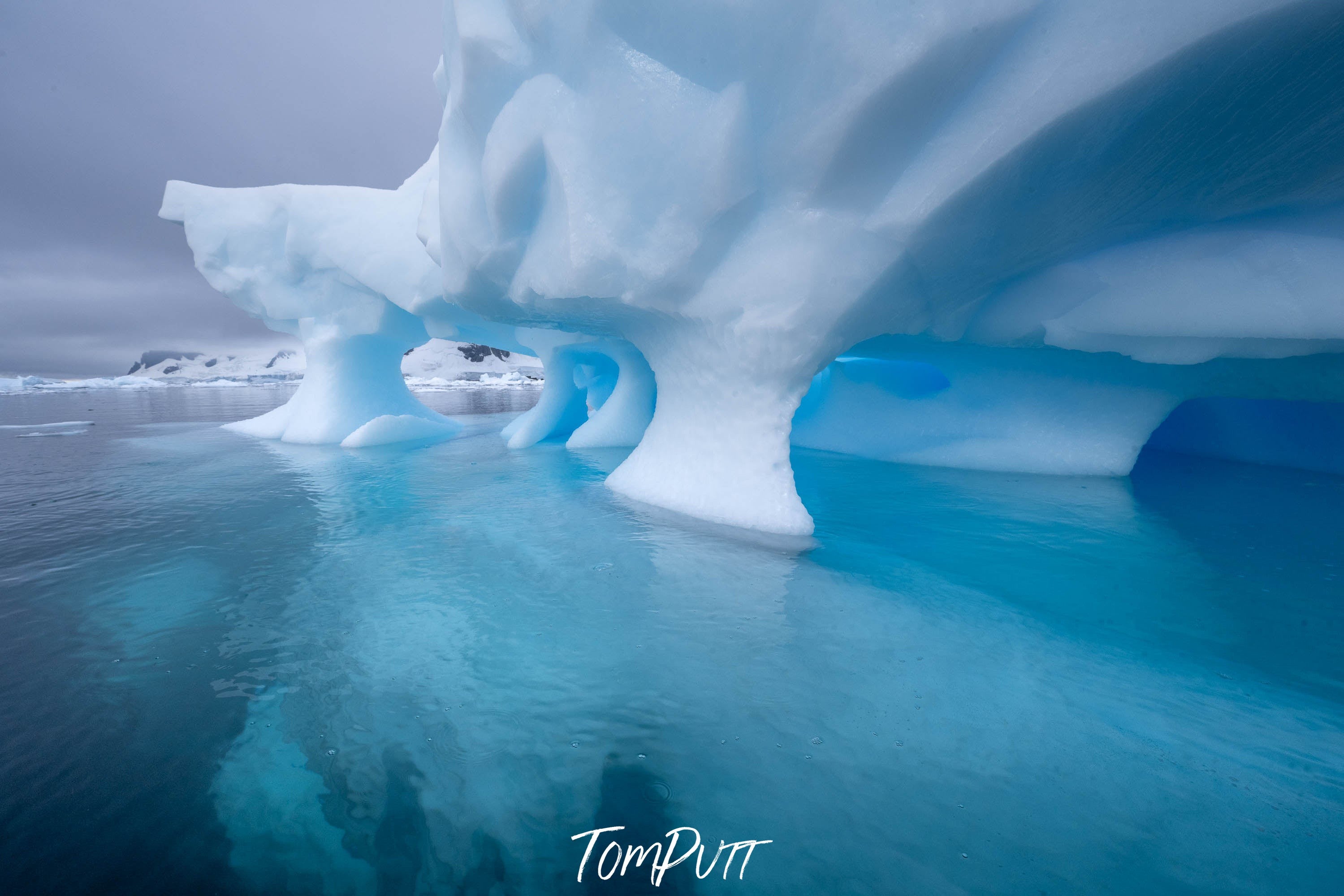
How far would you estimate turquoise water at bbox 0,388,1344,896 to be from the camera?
1216 mm

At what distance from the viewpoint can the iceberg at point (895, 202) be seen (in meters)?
2.45

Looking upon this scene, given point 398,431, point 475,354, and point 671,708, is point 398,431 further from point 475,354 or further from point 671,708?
point 475,354

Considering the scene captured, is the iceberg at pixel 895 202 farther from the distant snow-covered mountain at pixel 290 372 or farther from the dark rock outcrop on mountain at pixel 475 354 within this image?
the dark rock outcrop on mountain at pixel 475 354

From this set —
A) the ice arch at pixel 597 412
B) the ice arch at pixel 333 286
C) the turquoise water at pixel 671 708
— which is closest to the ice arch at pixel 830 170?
the turquoise water at pixel 671 708

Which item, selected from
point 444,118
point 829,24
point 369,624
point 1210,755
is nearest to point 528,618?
point 369,624

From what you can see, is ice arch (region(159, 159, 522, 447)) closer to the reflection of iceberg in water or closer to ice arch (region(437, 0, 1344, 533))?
ice arch (region(437, 0, 1344, 533))

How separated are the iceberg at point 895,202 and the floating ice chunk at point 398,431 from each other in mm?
3386

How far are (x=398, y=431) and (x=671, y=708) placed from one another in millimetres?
7618

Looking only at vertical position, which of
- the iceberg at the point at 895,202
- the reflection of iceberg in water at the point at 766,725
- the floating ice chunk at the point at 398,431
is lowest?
the reflection of iceberg in water at the point at 766,725

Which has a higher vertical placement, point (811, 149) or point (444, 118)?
point (444, 118)

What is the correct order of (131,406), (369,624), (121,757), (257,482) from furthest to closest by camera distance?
(131,406) < (257,482) < (369,624) < (121,757)

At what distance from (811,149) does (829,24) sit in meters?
0.53

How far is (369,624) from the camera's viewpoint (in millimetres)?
2219

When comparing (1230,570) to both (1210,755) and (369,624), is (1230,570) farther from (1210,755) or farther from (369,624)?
(369,624)
